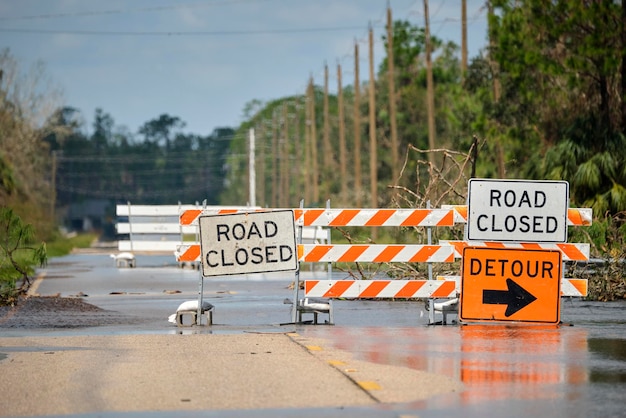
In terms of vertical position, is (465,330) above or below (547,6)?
below

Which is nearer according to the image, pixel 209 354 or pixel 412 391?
pixel 412 391

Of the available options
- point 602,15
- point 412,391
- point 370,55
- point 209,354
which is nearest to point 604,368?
point 412,391

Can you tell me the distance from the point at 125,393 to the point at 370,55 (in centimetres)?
5753

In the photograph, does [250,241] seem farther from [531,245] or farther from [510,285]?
[531,245]

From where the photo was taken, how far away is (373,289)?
17188mm

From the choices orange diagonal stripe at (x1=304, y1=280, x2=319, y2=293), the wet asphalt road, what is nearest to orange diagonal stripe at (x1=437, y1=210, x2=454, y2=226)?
the wet asphalt road

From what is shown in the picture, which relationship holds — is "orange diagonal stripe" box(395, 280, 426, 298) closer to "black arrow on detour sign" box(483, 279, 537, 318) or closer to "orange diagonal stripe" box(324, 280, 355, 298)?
"orange diagonal stripe" box(324, 280, 355, 298)

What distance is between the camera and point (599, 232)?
72.3 feet

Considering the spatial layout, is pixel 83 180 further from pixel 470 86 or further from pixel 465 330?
pixel 465 330

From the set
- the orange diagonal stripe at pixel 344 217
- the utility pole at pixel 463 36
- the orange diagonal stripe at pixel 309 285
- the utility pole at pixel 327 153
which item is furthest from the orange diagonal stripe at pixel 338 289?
the utility pole at pixel 327 153

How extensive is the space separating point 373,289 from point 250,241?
1.68m

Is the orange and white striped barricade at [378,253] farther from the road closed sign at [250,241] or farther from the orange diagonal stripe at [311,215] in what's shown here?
the road closed sign at [250,241]

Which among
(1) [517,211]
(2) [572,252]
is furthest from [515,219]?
(2) [572,252]

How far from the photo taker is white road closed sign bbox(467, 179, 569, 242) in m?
16.2
